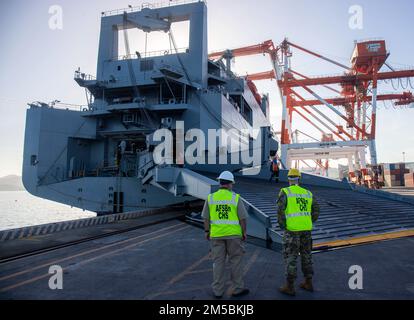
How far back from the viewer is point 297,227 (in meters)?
3.96

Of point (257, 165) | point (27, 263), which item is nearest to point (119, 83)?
point (257, 165)

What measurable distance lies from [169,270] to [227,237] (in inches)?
72.7

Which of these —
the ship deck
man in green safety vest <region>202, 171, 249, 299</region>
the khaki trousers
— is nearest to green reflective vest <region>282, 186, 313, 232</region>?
man in green safety vest <region>202, 171, 249, 299</region>

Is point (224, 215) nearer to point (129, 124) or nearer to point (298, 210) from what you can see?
point (298, 210)

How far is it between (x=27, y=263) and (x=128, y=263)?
6.66ft

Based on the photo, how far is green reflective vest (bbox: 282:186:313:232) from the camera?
13.0 ft

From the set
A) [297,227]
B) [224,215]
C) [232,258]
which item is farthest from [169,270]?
[297,227]

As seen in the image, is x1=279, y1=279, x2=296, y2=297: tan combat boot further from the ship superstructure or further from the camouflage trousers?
the ship superstructure

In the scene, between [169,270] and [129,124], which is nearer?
[169,270]

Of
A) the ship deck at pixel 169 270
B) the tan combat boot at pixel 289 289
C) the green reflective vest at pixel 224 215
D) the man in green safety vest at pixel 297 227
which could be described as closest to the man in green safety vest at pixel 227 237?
the green reflective vest at pixel 224 215

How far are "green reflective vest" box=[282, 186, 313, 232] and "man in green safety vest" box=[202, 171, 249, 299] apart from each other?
731 millimetres
